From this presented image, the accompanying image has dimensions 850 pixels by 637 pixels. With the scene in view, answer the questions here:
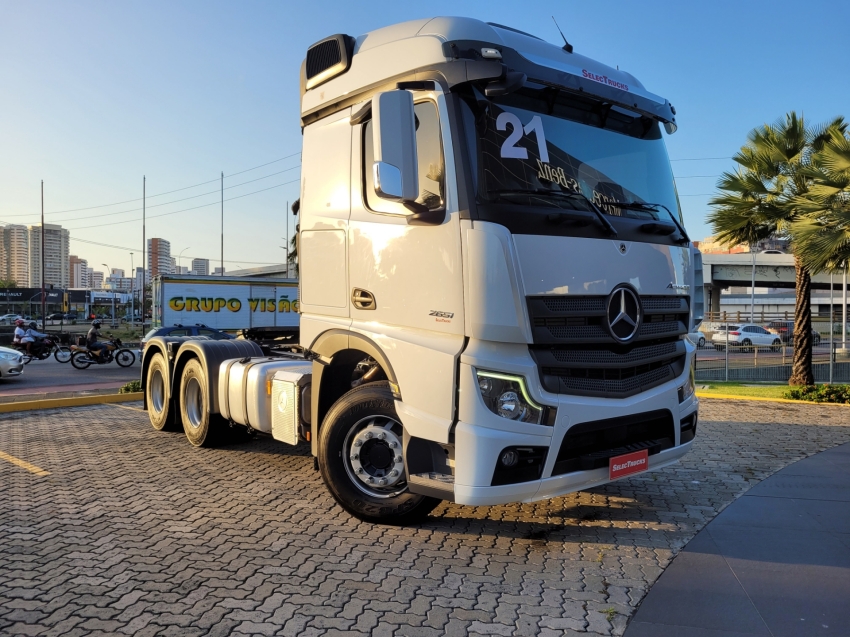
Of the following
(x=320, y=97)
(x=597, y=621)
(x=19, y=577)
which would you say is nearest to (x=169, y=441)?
(x=19, y=577)

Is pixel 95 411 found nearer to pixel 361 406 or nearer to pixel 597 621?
pixel 361 406

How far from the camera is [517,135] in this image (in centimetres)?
406

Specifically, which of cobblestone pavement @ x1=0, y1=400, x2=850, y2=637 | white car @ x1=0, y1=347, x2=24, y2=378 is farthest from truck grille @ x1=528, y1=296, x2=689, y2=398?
white car @ x1=0, y1=347, x2=24, y2=378

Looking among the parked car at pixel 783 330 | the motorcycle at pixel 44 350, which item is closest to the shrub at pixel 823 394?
the parked car at pixel 783 330

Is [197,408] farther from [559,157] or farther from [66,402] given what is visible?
[559,157]

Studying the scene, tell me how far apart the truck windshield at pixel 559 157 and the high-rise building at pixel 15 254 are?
14094cm

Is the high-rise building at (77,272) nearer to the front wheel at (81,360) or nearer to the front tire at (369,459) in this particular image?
the front wheel at (81,360)

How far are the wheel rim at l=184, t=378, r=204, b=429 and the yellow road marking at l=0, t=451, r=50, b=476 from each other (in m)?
1.61

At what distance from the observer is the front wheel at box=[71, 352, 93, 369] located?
20484mm

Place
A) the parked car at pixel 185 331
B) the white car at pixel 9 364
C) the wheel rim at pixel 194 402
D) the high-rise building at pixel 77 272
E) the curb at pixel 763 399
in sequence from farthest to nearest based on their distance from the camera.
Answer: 1. the high-rise building at pixel 77 272
2. the white car at pixel 9 364
3. the parked car at pixel 185 331
4. the curb at pixel 763 399
5. the wheel rim at pixel 194 402

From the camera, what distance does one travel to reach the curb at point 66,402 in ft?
33.4

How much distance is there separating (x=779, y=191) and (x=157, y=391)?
44.7 feet

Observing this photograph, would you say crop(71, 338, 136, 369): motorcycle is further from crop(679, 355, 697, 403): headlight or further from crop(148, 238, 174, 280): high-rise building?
crop(148, 238, 174, 280): high-rise building

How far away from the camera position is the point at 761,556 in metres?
4.29
